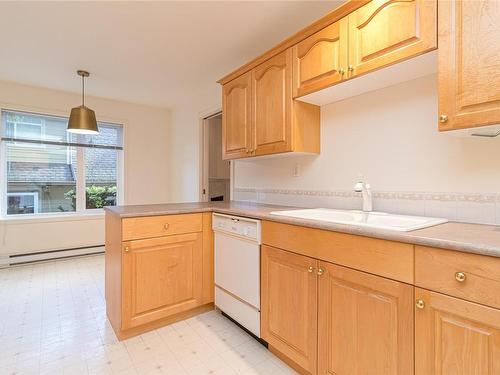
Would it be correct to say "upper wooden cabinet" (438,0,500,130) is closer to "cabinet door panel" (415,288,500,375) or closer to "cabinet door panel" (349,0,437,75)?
"cabinet door panel" (349,0,437,75)

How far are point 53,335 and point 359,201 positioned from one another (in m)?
2.33

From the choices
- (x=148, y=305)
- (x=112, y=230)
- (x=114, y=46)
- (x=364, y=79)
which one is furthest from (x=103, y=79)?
(x=364, y=79)

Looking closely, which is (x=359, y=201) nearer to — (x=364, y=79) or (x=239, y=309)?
(x=364, y=79)

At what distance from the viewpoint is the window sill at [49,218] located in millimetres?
3391

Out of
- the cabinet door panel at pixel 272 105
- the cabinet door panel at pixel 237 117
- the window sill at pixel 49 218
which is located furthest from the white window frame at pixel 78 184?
the cabinet door panel at pixel 272 105

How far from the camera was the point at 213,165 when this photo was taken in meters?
4.04

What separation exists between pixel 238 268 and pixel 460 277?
130 centimetres

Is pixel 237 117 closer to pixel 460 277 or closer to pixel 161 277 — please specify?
pixel 161 277

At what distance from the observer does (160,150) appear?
4.53 meters

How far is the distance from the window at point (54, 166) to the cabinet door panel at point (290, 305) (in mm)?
3371

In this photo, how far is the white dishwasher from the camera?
5.75 ft

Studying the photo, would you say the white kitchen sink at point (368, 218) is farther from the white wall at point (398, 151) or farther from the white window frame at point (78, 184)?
the white window frame at point (78, 184)

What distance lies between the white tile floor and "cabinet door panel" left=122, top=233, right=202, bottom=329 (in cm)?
17

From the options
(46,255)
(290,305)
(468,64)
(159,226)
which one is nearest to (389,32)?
(468,64)
